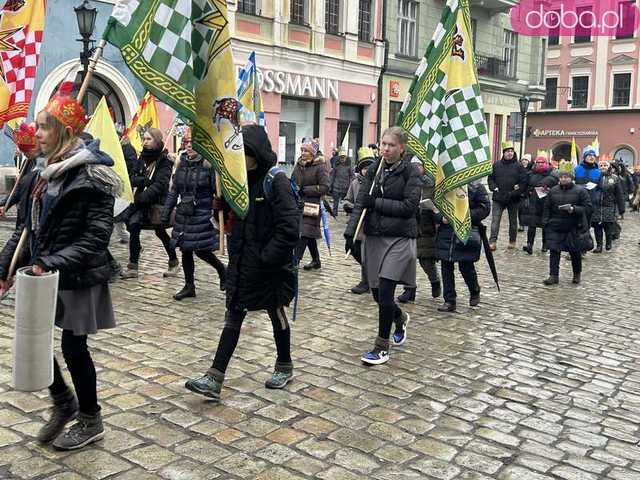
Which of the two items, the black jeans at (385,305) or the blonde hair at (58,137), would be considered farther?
the black jeans at (385,305)

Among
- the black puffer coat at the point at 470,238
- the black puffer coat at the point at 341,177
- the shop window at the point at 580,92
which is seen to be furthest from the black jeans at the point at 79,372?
the shop window at the point at 580,92

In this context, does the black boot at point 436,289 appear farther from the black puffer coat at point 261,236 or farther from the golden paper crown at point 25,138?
the golden paper crown at point 25,138

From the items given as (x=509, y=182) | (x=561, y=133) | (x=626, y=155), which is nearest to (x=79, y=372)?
(x=509, y=182)

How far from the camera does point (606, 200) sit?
1533 cm

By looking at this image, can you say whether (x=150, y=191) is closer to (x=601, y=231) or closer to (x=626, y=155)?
(x=601, y=231)

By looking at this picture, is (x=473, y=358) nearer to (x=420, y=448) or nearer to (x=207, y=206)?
(x=420, y=448)

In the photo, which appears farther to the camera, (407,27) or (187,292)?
(407,27)

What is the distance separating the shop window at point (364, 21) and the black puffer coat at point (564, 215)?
692 inches

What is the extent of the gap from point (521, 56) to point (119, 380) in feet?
113

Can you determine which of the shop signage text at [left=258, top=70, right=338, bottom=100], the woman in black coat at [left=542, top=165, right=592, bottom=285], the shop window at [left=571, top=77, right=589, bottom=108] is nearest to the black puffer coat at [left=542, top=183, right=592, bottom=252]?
the woman in black coat at [left=542, top=165, right=592, bottom=285]

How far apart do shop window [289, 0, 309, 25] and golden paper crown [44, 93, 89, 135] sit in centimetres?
2142

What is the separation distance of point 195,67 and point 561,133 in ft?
153

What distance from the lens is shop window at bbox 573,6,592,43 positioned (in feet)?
146

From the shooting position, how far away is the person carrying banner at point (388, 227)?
5.90 metres
